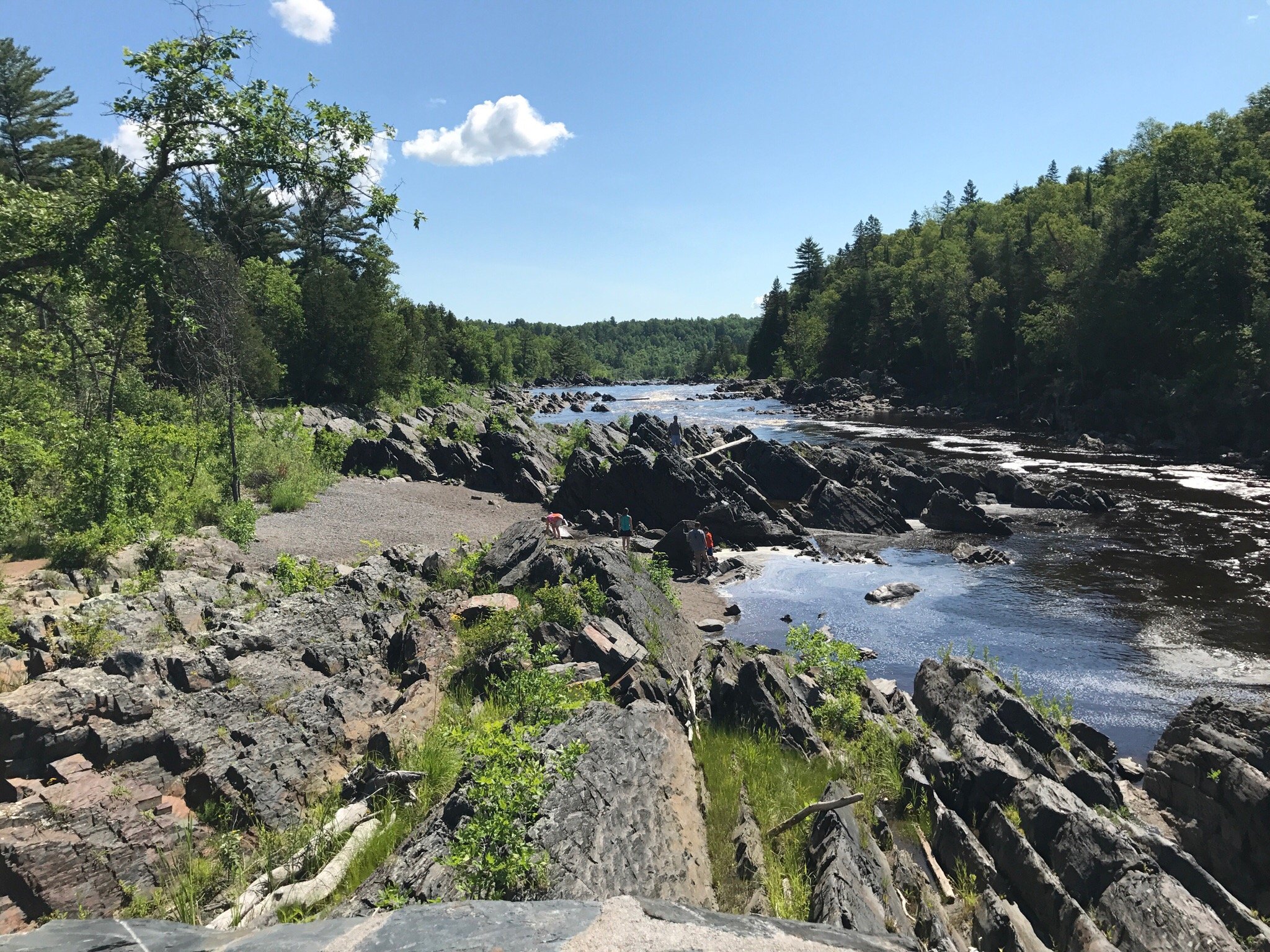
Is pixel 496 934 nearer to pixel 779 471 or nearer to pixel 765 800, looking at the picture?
pixel 765 800

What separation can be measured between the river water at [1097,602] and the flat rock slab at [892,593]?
261 millimetres

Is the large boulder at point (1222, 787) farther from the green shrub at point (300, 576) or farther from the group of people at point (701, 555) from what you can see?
the green shrub at point (300, 576)

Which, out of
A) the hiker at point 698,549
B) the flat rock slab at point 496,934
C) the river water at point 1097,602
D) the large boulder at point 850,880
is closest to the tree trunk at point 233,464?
the hiker at point 698,549

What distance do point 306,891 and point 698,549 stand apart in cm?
1815

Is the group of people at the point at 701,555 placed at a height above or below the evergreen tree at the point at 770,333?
below

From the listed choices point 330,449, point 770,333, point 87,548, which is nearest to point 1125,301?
point 330,449

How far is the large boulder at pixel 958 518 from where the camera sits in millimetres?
27703

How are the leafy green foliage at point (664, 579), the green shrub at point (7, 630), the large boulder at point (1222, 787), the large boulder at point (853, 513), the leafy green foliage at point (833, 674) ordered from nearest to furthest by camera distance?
the large boulder at point (1222, 787) → the green shrub at point (7, 630) → the leafy green foliage at point (833, 674) → the leafy green foliage at point (664, 579) → the large boulder at point (853, 513)

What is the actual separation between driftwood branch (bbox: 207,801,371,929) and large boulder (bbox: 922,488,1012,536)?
26.5 meters

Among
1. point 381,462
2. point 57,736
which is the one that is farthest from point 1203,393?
point 57,736

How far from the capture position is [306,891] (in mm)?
6156

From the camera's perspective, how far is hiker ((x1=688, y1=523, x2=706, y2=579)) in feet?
77.2

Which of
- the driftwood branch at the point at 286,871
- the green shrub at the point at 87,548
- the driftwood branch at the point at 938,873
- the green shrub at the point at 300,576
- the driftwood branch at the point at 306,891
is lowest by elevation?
the driftwood branch at the point at 938,873

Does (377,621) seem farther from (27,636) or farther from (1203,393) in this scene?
(1203,393)
